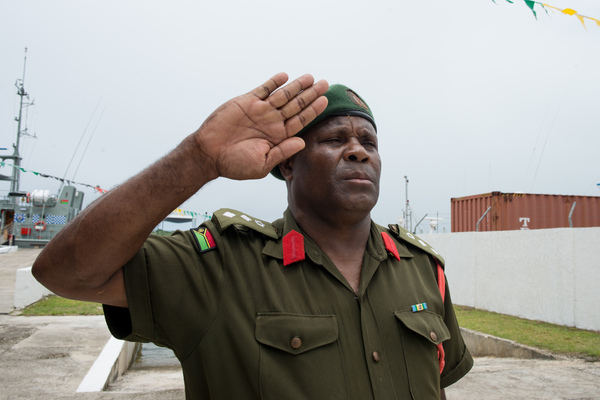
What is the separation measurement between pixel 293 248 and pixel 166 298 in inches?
19.7

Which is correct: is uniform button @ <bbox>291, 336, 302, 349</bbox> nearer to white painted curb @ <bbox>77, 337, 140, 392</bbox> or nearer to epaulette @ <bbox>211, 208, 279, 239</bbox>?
epaulette @ <bbox>211, 208, 279, 239</bbox>

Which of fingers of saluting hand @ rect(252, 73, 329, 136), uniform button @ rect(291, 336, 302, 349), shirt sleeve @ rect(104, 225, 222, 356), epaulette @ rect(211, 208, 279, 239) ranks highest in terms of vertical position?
fingers of saluting hand @ rect(252, 73, 329, 136)

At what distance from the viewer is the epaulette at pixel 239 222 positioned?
1629 millimetres

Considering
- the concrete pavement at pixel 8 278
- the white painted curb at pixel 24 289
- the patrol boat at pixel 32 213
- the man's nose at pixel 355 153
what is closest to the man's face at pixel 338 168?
the man's nose at pixel 355 153

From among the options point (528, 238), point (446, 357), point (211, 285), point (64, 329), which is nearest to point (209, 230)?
point (211, 285)

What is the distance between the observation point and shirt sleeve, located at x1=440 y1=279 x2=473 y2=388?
1940 millimetres

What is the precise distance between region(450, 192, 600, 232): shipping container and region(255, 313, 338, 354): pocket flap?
37.4 ft

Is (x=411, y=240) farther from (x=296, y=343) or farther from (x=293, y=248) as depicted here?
(x=296, y=343)

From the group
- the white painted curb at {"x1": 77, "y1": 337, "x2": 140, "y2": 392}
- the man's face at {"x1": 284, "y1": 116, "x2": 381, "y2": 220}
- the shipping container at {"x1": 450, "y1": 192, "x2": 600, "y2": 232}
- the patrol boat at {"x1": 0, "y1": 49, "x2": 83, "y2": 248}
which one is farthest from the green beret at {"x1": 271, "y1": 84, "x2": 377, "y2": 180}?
the patrol boat at {"x1": 0, "y1": 49, "x2": 83, "y2": 248}

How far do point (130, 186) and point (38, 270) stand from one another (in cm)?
37

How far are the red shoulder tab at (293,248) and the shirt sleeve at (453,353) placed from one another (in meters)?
0.73

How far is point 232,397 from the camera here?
1.39 metres

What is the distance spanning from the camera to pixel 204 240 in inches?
60.6

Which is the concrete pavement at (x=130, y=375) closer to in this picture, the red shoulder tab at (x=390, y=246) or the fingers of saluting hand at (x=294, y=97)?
the red shoulder tab at (x=390, y=246)
